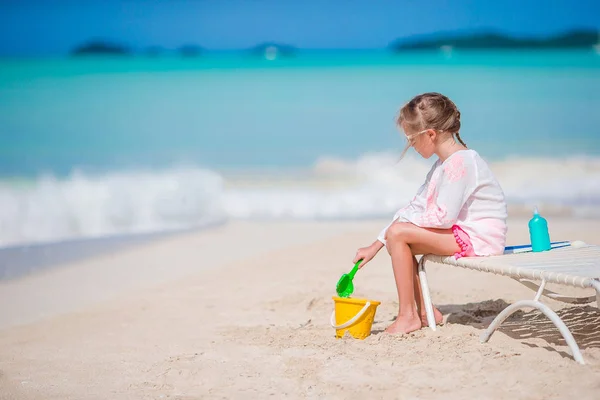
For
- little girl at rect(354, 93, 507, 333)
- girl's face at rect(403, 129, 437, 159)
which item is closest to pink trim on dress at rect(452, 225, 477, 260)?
little girl at rect(354, 93, 507, 333)

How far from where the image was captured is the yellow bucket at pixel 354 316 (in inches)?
141

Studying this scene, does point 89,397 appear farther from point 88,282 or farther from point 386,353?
point 88,282

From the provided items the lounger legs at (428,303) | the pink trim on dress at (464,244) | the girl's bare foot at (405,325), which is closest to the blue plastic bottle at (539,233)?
the pink trim on dress at (464,244)

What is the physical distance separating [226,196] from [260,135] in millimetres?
6242

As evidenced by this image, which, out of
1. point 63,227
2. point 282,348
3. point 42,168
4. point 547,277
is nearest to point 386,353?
point 282,348

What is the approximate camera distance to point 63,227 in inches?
314

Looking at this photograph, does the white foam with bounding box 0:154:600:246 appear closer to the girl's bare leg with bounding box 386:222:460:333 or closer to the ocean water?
the ocean water

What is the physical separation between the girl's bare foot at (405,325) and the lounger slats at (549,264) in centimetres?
31

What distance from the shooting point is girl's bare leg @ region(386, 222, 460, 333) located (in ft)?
11.9

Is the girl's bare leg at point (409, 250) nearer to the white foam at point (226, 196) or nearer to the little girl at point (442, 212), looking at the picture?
the little girl at point (442, 212)

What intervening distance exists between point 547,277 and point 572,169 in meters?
8.94

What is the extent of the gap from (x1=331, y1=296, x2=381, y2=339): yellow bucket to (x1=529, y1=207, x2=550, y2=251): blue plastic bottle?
870 millimetres

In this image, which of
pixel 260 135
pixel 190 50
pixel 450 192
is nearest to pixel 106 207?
pixel 450 192

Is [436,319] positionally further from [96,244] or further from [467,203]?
[96,244]
